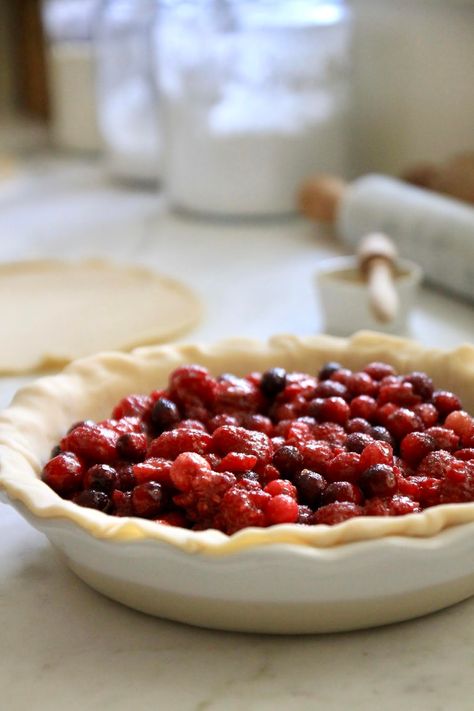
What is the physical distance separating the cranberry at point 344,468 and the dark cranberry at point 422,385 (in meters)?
0.18

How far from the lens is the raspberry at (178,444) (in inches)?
34.3

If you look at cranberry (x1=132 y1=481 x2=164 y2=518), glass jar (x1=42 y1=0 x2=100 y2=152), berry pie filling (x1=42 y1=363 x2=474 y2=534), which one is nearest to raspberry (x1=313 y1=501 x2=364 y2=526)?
berry pie filling (x1=42 y1=363 x2=474 y2=534)

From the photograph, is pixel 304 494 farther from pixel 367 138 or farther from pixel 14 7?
pixel 14 7

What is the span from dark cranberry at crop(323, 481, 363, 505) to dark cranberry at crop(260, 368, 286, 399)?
0.23 m

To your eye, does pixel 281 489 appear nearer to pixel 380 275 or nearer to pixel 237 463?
pixel 237 463

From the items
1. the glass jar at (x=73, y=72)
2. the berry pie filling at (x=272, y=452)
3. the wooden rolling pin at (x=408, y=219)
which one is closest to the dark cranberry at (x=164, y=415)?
the berry pie filling at (x=272, y=452)

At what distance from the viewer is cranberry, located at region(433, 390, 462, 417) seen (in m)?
0.98

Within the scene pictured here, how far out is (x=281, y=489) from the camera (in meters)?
0.81

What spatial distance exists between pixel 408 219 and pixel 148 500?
41.7 inches

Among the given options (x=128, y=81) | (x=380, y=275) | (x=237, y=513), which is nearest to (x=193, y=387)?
(x=237, y=513)

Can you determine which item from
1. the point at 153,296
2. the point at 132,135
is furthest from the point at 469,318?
the point at 132,135

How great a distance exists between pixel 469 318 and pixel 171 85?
86 cm

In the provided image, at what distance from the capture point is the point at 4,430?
946 mm

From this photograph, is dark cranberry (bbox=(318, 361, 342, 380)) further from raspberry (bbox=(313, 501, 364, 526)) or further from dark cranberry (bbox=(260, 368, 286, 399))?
raspberry (bbox=(313, 501, 364, 526))
